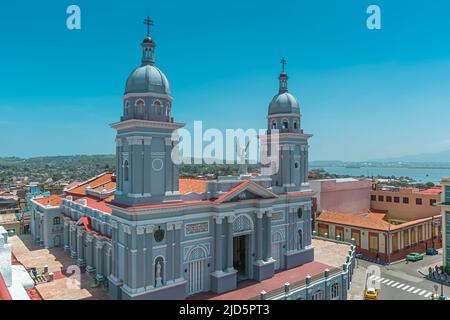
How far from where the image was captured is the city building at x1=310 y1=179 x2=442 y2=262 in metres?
38.1

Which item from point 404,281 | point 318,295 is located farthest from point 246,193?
point 404,281

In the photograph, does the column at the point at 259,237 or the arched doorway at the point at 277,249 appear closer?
the column at the point at 259,237

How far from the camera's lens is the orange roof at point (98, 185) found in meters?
35.6

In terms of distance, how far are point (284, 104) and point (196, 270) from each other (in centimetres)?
1652

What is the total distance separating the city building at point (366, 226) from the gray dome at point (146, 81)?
29.8m

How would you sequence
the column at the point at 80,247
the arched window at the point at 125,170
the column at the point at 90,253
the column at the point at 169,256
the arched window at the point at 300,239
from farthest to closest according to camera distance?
the arched window at the point at 300,239 < the column at the point at 80,247 < the column at the point at 90,253 < the arched window at the point at 125,170 < the column at the point at 169,256

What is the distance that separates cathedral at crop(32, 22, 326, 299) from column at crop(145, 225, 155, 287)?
0.20 feet

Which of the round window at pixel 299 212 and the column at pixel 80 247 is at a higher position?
the round window at pixel 299 212

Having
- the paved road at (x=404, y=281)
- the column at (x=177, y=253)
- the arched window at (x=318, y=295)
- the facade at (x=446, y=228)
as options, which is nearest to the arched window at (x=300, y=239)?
the arched window at (x=318, y=295)

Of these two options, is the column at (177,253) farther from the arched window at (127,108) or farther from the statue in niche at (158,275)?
the arched window at (127,108)

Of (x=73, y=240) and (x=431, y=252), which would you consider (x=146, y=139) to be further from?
(x=431, y=252)

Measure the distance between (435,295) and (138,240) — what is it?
2529cm
